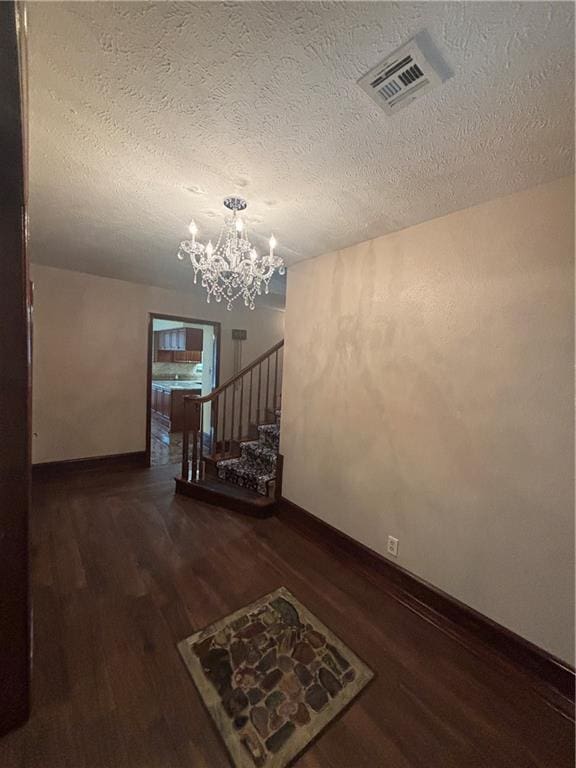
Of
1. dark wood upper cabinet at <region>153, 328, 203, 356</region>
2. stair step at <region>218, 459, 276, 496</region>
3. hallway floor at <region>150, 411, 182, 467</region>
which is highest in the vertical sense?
dark wood upper cabinet at <region>153, 328, 203, 356</region>

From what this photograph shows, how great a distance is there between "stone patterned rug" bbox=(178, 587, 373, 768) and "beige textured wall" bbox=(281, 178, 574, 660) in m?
0.73

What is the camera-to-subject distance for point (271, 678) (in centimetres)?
130

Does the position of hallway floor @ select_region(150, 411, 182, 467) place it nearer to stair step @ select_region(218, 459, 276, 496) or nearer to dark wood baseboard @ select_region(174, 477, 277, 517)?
dark wood baseboard @ select_region(174, 477, 277, 517)

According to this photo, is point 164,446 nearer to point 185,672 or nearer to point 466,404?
point 185,672

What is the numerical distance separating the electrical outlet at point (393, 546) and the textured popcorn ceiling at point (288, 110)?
2068 millimetres

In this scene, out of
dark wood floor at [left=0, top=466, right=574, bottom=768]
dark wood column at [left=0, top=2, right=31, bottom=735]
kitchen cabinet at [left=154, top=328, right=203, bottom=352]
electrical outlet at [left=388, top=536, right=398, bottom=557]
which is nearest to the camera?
dark wood column at [left=0, top=2, right=31, bottom=735]

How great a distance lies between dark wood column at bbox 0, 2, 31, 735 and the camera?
0.93 meters

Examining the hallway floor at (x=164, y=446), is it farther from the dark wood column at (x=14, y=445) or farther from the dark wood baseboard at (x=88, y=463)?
the dark wood column at (x=14, y=445)

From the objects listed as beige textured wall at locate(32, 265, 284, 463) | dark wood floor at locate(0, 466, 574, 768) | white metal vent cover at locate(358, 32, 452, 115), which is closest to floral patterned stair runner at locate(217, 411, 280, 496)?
dark wood floor at locate(0, 466, 574, 768)

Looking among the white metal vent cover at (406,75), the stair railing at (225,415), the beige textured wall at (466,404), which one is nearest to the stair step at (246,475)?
the stair railing at (225,415)

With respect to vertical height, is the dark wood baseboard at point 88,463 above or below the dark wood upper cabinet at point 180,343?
below

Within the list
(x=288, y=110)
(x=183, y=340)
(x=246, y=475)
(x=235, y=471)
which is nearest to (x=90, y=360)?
(x=235, y=471)

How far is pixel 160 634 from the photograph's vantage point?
1.49 m

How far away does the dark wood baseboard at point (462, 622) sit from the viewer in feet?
4.27
